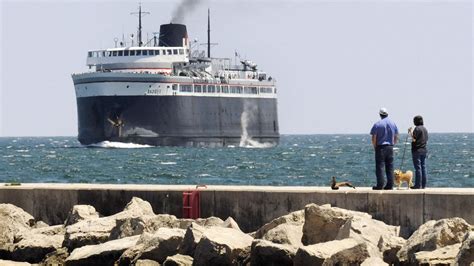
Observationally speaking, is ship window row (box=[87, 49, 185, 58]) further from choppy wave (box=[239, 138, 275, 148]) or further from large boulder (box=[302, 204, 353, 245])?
large boulder (box=[302, 204, 353, 245])

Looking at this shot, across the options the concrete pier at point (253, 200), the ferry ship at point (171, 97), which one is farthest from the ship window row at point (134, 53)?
the concrete pier at point (253, 200)

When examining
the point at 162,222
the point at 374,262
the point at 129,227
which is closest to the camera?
the point at 374,262

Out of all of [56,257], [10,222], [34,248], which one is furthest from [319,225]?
[10,222]

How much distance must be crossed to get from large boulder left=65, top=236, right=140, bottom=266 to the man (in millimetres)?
3025

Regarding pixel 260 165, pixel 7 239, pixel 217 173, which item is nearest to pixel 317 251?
pixel 7 239

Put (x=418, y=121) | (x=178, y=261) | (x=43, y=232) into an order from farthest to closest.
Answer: (x=418, y=121) → (x=43, y=232) → (x=178, y=261)

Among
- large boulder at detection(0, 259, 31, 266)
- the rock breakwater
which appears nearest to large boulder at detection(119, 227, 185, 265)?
the rock breakwater

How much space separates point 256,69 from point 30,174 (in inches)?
2168

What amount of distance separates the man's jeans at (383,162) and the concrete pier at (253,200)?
1.33 feet

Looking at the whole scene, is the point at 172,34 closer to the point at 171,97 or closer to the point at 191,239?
the point at 171,97

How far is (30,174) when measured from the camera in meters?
42.9

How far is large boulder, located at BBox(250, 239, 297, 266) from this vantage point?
42.7 feet

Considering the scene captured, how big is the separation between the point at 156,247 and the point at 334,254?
209cm

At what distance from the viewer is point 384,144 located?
15.2 m
